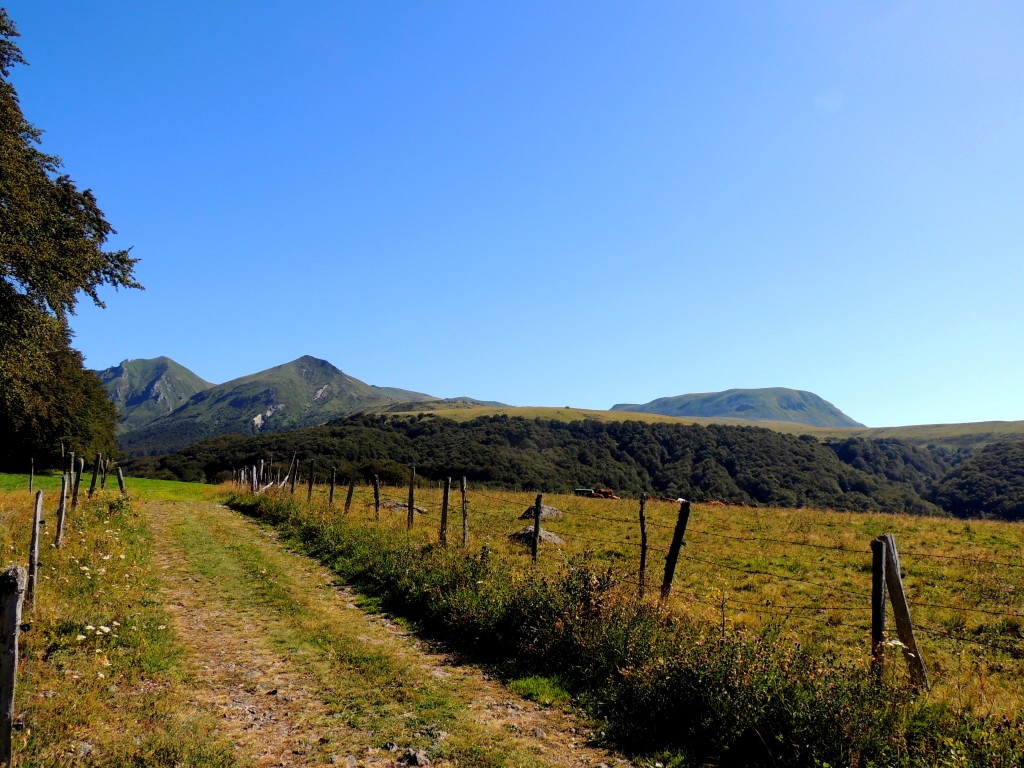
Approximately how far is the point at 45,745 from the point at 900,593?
30.6 ft

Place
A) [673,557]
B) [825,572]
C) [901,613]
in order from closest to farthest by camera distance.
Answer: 1. [901,613]
2. [673,557]
3. [825,572]

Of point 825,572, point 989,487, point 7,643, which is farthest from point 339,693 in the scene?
point 989,487

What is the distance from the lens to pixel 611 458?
14538cm

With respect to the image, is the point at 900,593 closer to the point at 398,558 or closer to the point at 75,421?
the point at 398,558

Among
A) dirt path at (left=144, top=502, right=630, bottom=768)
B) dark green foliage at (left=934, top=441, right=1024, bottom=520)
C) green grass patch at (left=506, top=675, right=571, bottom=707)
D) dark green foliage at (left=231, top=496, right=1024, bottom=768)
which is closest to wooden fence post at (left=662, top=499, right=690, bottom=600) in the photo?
dark green foliage at (left=231, top=496, right=1024, bottom=768)

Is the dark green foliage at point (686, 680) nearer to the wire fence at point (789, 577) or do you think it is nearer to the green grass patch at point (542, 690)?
the green grass patch at point (542, 690)

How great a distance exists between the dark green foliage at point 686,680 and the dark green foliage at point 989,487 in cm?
10055

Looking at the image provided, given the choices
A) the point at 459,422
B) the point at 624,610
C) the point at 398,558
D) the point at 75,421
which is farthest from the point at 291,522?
the point at 459,422

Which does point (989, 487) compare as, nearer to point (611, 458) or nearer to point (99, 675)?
point (611, 458)

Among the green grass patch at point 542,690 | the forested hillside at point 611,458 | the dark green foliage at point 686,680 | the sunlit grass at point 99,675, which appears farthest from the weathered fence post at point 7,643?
the forested hillside at point 611,458

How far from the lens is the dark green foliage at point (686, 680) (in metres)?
5.76

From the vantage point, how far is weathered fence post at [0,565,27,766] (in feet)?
15.4

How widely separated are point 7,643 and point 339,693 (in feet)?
13.2

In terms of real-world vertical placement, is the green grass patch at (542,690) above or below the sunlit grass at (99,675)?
below
